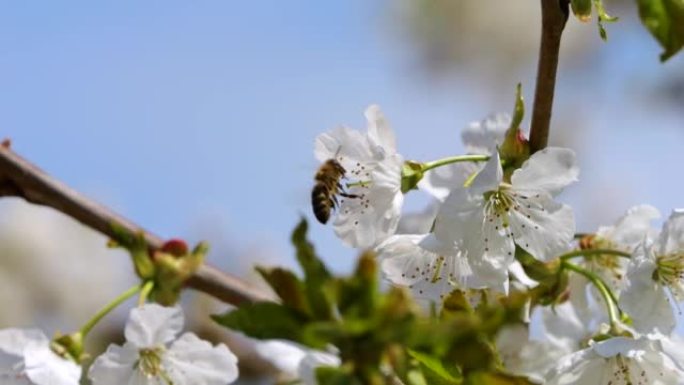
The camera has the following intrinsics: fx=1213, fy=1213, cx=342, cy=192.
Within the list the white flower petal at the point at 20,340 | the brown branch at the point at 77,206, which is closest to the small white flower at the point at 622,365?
the brown branch at the point at 77,206

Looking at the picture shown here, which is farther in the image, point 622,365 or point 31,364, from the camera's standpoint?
point 31,364

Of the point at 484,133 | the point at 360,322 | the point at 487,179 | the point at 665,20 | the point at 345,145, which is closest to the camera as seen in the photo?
the point at 360,322

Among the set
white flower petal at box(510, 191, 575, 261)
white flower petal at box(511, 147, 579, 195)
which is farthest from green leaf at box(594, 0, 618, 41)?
white flower petal at box(510, 191, 575, 261)

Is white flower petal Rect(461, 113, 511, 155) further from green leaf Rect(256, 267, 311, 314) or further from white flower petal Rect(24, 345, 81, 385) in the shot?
green leaf Rect(256, 267, 311, 314)

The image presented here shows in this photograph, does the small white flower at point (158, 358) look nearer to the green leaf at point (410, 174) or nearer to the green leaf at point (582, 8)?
the green leaf at point (410, 174)

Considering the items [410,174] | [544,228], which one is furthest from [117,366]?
[544,228]

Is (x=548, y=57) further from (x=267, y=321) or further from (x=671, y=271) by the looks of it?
(x=267, y=321)
